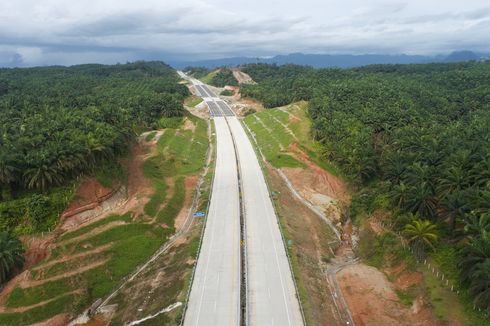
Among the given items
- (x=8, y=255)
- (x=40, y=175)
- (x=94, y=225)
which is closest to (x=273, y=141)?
(x=94, y=225)

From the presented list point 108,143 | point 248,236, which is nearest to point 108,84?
point 108,143

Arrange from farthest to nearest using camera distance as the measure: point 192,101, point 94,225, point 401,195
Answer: point 192,101 < point 94,225 < point 401,195

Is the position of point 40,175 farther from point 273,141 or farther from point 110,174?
point 273,141

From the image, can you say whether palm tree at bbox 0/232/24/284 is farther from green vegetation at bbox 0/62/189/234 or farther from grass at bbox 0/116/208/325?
green vegetation at bbox 0/62/189/234

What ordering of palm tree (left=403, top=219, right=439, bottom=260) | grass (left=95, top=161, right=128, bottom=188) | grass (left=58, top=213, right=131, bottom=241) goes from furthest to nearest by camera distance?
grass (left=95, top=161, right=128, bottom=188), grass (left=58, top=213, right=131, bottom=241), palm tree (left=403, top=219, right=439, bottom=260)

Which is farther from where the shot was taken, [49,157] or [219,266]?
[49,157]

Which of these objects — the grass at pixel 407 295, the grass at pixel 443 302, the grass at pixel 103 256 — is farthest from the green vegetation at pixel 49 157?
the grass at pixel 443 302

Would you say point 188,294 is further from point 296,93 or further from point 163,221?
point 296,93

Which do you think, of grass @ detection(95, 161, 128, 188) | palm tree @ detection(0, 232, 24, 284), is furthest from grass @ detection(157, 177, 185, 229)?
palm tree @ detection(0, 232, 24, 284)
